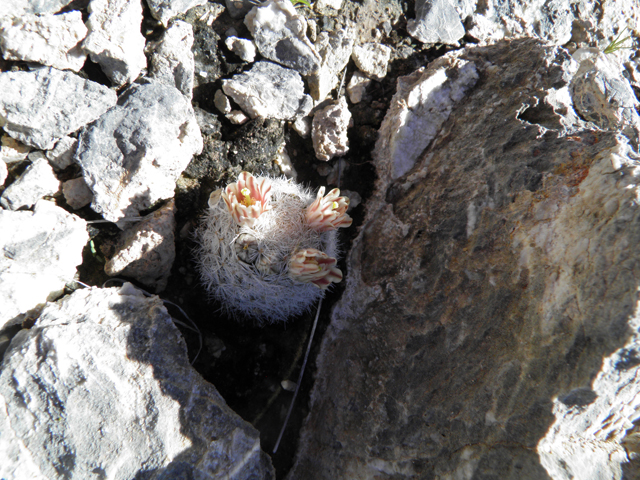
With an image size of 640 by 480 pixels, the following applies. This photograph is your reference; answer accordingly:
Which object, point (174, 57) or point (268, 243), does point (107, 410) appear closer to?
point (268, 243)

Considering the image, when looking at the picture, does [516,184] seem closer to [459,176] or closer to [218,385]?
[459,176]

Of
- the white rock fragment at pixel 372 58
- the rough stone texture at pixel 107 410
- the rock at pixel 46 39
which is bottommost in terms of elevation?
the rough stone texture at pixel 107 410

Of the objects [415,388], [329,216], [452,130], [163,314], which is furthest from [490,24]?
[163,314]

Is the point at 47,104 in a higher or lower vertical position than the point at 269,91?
lower

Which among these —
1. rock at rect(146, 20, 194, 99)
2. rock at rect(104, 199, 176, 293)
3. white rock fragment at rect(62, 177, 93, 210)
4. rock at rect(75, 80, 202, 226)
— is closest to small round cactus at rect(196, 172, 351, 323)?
rock at rect(104, 199, 176, 293)

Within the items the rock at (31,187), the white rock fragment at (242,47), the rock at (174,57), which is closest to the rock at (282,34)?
the white rock fragment at (242,47)

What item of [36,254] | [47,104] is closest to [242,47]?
[47,104]

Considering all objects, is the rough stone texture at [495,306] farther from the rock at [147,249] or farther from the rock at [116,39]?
the rock at [116,39]
